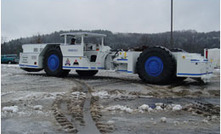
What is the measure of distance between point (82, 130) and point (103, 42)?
9323mm

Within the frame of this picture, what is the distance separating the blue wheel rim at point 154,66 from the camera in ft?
33.5

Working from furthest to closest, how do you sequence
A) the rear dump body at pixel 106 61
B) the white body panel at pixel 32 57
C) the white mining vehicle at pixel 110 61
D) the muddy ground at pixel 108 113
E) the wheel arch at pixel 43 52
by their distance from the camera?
the white body panel at pixel 32 57 → the wheel arch at pixel 43 52 → the white mining vehicle at pixel 110 61 → the rear dump body at pixel 106 61 → the muddy ground at pixel 108 113

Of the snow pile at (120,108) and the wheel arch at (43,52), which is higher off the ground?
the wheel arch at (43,52)

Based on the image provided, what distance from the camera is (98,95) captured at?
25.7 feet

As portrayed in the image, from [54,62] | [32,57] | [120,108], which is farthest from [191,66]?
[32,57]

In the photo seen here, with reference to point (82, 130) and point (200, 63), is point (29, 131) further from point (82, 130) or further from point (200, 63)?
point (200, 63)

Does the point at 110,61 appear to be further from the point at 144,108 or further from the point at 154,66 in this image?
the point at 144,108

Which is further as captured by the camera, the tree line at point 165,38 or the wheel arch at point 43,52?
the tree line at point 165,38

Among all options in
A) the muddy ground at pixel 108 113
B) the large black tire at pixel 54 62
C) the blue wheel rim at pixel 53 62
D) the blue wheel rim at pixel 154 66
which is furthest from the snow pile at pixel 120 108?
the blue wheel rim at pixel 53 62

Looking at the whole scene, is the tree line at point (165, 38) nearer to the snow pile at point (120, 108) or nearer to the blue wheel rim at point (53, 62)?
the blue wheel rim at point (53, 62)

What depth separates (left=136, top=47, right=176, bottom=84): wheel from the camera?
9.93 m

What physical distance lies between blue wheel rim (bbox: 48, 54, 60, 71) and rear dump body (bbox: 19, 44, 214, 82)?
655 millimetres

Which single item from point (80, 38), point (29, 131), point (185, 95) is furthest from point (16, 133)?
point (80, 38)

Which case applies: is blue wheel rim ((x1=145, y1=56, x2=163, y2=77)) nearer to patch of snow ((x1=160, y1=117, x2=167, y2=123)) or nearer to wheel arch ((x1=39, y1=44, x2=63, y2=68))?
patch of snow ((x1=160, y1=117, x2=167, y2=123))
